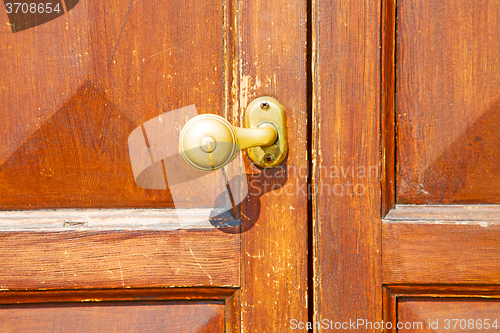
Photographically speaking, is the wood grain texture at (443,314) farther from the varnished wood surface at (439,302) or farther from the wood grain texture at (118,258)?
the wood grain texture at (118,258)

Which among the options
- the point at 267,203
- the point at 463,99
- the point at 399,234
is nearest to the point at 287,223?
the point at 267,203

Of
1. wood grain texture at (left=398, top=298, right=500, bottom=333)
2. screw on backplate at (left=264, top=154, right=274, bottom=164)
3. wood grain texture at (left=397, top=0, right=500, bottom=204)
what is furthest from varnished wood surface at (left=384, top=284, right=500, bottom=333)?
screw on backplate at (left=264, top=154, right=274, bottom=164)

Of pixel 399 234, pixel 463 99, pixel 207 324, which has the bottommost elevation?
pixel 207 324

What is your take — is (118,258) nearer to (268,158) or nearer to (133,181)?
(133,181)

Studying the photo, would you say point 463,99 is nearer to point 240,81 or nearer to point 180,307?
point 240,81

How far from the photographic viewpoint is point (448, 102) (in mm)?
370

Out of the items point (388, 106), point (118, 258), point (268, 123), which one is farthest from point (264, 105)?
point (118, 258)

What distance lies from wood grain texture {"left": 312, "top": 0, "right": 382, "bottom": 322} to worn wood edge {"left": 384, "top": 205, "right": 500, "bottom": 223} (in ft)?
0.10

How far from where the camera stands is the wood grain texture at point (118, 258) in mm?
374

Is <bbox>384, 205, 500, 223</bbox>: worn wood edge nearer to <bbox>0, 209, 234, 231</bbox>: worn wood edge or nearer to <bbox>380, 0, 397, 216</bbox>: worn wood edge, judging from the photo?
<bbox>380, 0, 397, 216</bbox>: worn wood edge

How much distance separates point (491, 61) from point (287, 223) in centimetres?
31

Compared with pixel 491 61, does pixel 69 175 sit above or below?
below

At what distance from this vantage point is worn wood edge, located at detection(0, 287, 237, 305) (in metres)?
0.38

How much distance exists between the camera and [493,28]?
1.20 ft
